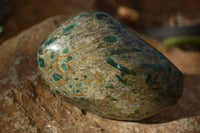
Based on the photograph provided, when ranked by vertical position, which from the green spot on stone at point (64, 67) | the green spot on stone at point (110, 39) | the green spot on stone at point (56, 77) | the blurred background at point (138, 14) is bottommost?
the blurred background at point (138, 14)

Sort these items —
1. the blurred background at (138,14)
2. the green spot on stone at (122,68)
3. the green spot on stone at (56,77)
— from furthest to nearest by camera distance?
the blurred background at (138,14) < the green spot on stone at (56,77) < the green spot on stone at (122,68)

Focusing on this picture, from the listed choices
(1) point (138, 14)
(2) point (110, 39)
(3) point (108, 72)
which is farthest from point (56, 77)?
(1) point (138, 14)

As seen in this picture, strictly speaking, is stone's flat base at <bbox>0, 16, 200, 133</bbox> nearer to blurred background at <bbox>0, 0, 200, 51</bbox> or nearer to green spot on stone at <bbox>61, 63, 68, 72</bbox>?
green spot on stone at <bbox>61, 63, 68, 72</bbox>

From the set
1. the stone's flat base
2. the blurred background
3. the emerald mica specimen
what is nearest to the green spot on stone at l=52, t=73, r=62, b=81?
the emerald mica specimen

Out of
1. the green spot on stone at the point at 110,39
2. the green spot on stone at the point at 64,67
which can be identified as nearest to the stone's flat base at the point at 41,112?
the green spot on stone at the point at 64,67

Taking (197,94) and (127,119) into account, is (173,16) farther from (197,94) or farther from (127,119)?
(127,119)

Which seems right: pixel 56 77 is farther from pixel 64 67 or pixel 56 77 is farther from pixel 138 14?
pixel 138 14

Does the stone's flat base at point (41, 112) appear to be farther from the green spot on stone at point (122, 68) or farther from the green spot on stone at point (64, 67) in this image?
the green spot on stone at point (122, 68)
